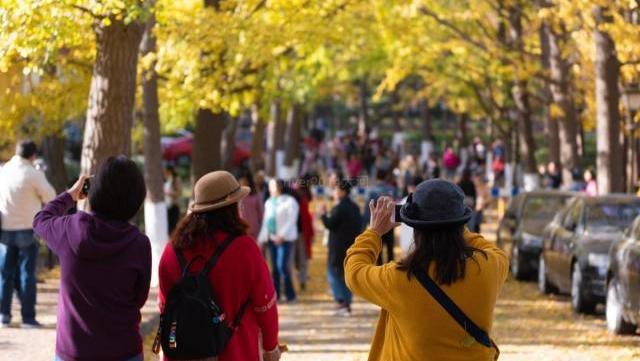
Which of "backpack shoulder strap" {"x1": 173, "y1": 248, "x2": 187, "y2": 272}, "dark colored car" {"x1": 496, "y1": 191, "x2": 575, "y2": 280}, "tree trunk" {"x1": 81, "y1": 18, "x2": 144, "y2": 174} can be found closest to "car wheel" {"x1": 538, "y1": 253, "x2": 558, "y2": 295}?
"dark colored car" {"x1": 496, "y1": 191, "x2": 575, "y2": 280}

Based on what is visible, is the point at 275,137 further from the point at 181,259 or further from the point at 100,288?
the point at 100,288

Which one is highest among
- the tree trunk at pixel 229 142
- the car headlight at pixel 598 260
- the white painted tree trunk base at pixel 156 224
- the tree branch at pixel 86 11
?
the tree branch at pixel 86 11

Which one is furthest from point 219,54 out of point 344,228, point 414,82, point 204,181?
point 414,82

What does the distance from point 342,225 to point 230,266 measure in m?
9.46

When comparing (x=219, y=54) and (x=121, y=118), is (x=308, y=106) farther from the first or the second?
(x=121, y=118)

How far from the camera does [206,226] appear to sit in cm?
711

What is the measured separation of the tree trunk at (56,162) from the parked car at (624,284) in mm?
14646

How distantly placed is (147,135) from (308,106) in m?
33.4

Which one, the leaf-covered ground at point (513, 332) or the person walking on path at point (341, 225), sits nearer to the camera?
the leaf-covered ground at point (513, 332)

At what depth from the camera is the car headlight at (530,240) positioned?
71.5ft

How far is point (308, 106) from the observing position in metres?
54.1

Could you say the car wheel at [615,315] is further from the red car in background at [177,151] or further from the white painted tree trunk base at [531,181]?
the red car in background at [177,151]

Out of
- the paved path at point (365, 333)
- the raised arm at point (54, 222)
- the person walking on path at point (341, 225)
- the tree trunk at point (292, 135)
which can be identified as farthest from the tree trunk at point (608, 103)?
the tree trunk at point (292, 135)

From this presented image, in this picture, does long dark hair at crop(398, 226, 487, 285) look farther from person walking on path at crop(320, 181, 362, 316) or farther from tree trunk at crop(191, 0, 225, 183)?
tree trunk at crop(191, 0, 225, 183)
